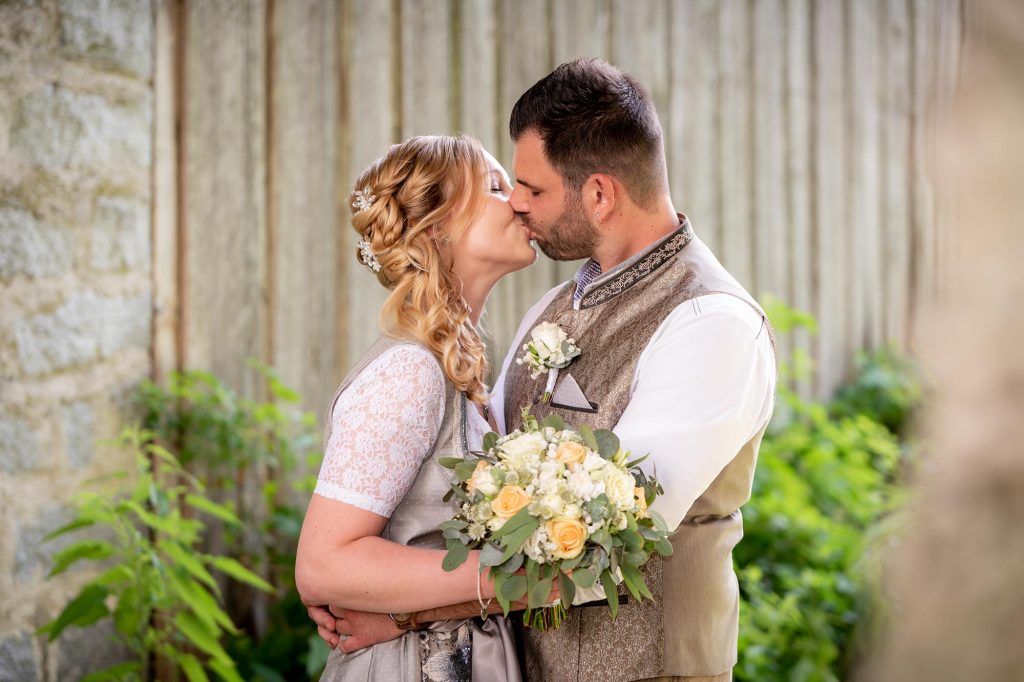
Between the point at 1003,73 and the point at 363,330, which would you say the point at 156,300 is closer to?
the point at 363,330

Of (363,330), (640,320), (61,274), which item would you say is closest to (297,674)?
(363,330)

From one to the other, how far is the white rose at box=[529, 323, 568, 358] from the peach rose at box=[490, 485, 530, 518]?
59 centimetres

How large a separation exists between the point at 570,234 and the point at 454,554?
995 mm

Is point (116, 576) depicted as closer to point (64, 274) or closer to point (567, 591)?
point (64, 274)

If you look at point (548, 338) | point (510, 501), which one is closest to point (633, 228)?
point (548, 338)

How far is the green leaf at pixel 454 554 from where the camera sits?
6.42 ft

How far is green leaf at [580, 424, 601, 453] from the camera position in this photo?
1.91 meters

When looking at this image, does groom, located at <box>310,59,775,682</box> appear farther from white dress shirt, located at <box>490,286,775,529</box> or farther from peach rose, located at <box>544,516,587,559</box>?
peach rose, located at <box>544,516,587,559</box>

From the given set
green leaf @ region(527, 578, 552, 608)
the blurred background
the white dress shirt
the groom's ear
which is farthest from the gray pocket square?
the blurred background

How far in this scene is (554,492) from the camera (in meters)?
1.83

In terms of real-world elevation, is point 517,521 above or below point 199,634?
above

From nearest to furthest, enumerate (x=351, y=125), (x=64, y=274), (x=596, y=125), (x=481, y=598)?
(x=481, y=598) < (x=596, y=125) < (x=64, y=274) < (x=351, y=125)

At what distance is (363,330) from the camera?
3.99m

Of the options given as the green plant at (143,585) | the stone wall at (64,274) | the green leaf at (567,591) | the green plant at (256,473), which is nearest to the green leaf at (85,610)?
the green plant at (143,585)
